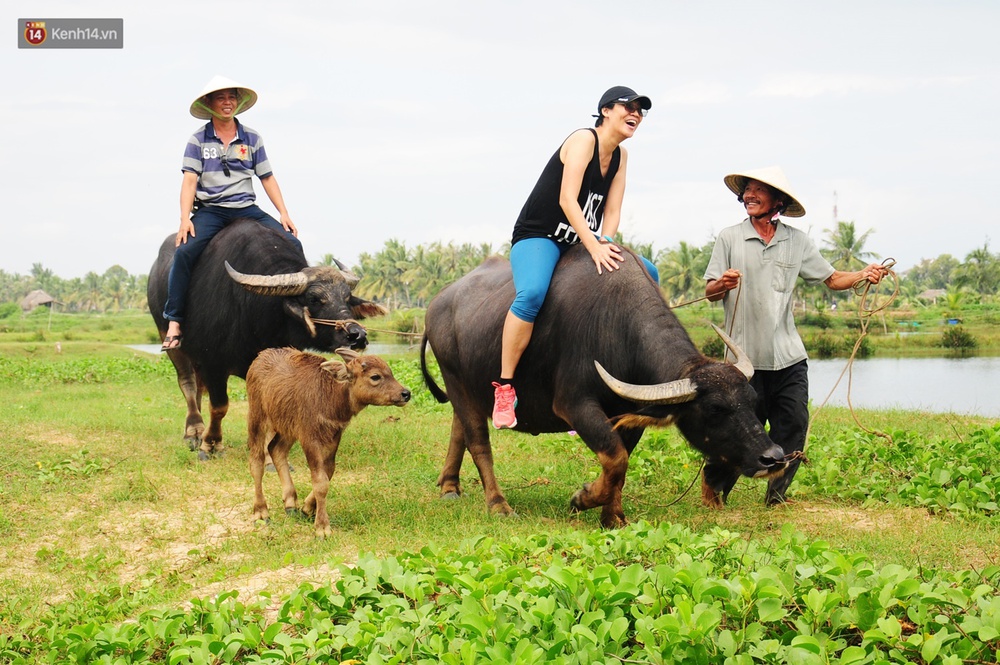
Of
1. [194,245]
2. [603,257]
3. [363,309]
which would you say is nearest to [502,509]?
[603,257]

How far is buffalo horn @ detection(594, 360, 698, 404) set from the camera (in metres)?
4.24

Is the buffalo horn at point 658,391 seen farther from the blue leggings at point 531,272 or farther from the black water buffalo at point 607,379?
the blue leggings at point 531,272

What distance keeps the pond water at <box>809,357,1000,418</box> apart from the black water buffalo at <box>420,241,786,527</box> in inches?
309

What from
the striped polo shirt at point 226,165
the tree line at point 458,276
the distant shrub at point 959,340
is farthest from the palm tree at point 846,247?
the striped polo shirt at point 226,165

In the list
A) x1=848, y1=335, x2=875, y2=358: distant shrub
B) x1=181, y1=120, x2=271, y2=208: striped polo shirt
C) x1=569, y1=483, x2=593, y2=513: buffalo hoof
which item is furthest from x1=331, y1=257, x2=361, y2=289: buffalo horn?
x1=848, y1=335, x2=875, y2=358: distant shrub

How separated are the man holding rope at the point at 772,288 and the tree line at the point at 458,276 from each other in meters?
10.9

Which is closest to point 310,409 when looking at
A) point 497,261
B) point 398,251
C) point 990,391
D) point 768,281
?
point 497,261

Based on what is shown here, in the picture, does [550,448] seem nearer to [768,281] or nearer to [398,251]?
[768,281]

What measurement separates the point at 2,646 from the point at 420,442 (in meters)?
4.36

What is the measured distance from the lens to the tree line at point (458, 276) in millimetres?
46438

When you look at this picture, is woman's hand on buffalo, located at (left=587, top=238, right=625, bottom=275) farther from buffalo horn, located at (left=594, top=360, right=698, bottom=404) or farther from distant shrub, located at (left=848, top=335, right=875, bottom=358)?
distant shrub, located at (left=848, top=335, right=875, bottom=358)

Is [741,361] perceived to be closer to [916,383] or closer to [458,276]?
[916,383]

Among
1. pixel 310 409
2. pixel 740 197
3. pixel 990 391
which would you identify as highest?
pixel 740 197

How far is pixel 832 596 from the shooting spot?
2834 millimetres
